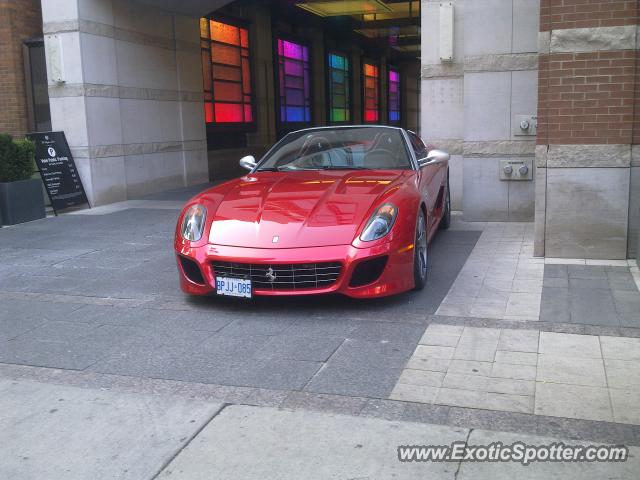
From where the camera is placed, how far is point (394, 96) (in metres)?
33.5

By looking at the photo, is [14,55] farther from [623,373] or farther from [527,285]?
[623,373]

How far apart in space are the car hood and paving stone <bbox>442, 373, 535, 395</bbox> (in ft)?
4.95

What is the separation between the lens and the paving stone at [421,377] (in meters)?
3.81

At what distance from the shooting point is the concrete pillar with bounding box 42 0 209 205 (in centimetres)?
1137

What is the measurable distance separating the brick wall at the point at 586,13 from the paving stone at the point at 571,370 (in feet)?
12.4

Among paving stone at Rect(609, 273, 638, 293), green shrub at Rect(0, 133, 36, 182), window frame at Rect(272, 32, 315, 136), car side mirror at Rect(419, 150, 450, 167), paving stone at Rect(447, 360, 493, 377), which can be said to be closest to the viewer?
paving stone at Rect(447, 360, 493, 377)

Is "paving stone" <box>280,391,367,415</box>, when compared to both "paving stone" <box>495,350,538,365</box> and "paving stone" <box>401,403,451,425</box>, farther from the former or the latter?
"paving stone" <box>495,350,538,365</box>

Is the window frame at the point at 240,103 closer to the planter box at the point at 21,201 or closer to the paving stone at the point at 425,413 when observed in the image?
the planter box at the point at 21,201

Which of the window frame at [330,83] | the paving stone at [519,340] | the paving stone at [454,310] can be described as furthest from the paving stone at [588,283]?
the window frame at [330,83]

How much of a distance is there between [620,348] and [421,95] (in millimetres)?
6359

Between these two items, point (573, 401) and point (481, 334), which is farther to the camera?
point (481, 334)

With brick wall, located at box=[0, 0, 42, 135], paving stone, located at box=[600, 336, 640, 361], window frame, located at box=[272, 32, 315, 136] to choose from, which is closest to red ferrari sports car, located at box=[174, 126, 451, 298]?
paving stone, located at box=[600, 336, 640, 361]

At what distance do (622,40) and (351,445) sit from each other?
203 inches

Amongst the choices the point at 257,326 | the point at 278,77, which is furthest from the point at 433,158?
the point at 278,77
